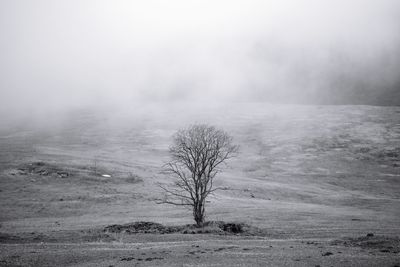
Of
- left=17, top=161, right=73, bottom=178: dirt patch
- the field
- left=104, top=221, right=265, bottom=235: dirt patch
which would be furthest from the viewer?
left=17, top=161, right=73, bottom=178: dirt patch

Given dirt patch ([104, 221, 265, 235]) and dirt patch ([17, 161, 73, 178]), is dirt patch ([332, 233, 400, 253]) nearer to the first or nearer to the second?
dirt patch ([104, 221, 265, 235])

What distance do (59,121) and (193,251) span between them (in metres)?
186

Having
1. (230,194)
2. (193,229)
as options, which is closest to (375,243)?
(193,229)

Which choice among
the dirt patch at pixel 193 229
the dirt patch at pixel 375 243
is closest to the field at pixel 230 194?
the dirt patch at pixel 375 243

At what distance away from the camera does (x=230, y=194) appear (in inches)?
2884

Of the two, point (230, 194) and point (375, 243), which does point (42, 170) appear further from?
point (375, 243)

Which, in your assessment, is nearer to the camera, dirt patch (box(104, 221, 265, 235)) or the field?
the field

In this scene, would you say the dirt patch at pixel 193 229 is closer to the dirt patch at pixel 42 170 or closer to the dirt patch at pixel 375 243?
the dirt patch at pixel 375 243

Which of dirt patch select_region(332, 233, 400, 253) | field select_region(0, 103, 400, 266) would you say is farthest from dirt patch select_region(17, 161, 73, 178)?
dirt patch select_region(332, 233, 400, 253)

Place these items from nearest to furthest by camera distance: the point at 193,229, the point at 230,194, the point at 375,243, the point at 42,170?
the point at 375,243, the point at 193,229, the point at 230,194, the point at 42,170

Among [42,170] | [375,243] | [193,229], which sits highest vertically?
[42,170]

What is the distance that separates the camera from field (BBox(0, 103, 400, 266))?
81.9ft

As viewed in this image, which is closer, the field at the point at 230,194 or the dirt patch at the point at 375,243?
the dirt patch at the point at 375,243

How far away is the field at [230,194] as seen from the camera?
25.0m
